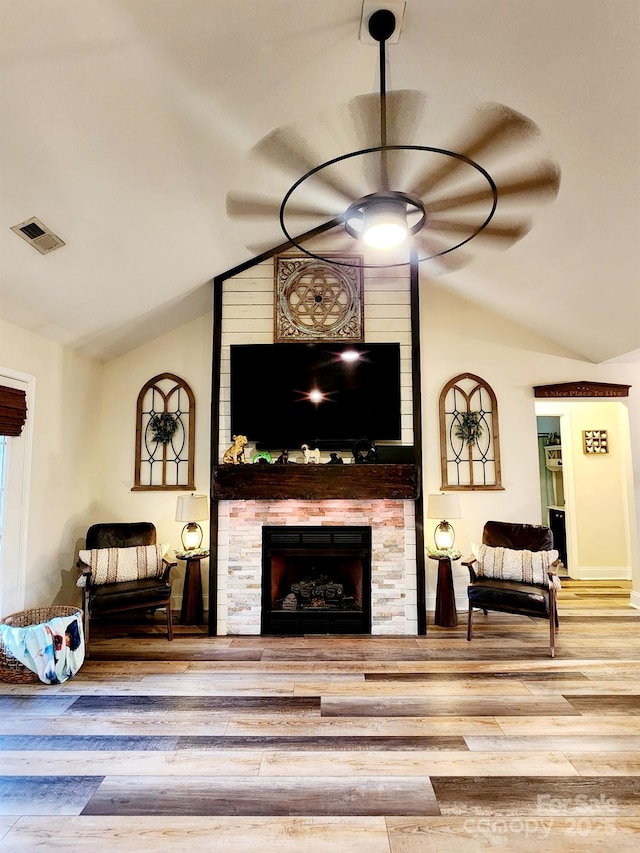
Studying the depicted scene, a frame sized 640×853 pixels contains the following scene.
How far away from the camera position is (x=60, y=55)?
83.2 inches

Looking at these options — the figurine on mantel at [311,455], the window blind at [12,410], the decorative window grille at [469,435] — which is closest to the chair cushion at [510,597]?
the decorative window grille at [469,435]

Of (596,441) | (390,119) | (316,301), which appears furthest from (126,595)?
(596,441)

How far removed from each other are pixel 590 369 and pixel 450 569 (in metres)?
2.62

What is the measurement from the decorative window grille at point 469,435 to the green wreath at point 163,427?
281cm

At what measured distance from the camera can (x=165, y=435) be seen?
5.02 meters

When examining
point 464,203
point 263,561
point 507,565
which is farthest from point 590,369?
point 263,561

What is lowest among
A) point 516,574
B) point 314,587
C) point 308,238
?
point 314,587

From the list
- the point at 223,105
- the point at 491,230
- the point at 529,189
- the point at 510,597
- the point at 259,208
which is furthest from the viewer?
the point at 510,597

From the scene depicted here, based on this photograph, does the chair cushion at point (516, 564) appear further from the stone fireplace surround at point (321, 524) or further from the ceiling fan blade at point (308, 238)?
the ceiling fan blade at point (308, 238)

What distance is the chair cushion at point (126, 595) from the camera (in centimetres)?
385

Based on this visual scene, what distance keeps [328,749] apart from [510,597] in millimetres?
2062

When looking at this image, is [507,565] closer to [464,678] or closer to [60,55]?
[464,678]

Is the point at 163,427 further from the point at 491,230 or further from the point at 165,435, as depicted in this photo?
the point at 491,230

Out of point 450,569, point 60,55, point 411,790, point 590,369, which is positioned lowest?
point 411,790
